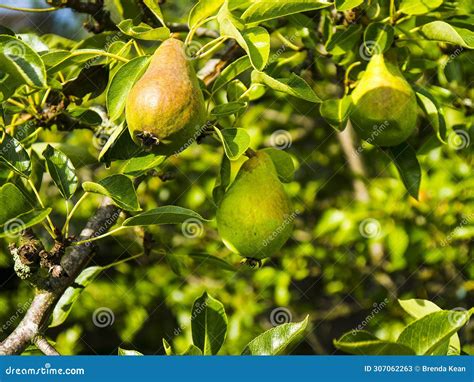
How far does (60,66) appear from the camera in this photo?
137 centimetres

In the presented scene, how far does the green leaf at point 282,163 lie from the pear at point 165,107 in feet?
1.42

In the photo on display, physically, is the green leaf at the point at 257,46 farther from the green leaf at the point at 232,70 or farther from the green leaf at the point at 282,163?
the green leaf at the point at 282,163

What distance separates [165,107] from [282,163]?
55 cm

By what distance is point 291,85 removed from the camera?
4.28ft

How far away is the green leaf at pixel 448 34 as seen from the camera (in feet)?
4.50

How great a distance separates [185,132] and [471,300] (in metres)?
2.09

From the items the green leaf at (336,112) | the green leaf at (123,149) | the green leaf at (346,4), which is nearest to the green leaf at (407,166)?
the green leaf at (336,112)

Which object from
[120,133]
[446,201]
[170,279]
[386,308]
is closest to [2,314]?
[170,279]

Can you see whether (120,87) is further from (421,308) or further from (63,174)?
(421,308)

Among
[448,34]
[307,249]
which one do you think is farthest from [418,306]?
[307,249]

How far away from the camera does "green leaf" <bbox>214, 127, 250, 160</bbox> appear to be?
4.21ft

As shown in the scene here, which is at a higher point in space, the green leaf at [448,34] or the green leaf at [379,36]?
the green leaf at [448,34]

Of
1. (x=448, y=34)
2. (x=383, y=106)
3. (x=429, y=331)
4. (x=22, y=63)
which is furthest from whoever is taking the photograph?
(x=383, y=106)

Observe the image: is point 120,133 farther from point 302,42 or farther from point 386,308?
point 386,308
